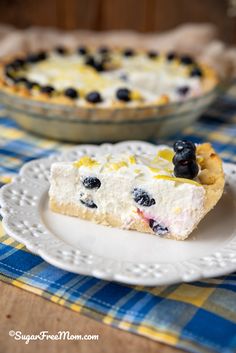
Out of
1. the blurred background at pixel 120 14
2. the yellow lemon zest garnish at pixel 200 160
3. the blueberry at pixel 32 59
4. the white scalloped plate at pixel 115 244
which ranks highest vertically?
the blurred background at pixel 120 14

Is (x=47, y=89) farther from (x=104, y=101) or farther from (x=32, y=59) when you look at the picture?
(x=32, y=59)

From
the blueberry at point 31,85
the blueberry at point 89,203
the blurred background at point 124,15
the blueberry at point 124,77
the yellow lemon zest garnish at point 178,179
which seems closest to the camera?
the yellow lemon zest garnish at point 178,179

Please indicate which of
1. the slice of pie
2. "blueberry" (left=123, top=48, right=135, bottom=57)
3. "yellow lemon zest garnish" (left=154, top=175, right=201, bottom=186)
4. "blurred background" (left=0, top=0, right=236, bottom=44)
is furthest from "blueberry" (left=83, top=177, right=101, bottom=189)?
"blurred background" (left=0, top=0, right=236, bottom=44)

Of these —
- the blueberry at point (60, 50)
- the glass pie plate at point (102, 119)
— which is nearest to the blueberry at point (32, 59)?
the blueberry at point (60, 50)

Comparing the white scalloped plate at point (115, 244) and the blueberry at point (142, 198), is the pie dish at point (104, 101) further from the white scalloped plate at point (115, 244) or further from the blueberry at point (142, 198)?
the blueberry at point (142, 198)

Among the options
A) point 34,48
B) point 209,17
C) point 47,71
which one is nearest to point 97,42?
point 34,48

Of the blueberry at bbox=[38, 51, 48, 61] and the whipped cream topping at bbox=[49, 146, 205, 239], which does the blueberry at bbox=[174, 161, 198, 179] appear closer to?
the whipped cream topping at bbox=[49, 146, 205, 239]

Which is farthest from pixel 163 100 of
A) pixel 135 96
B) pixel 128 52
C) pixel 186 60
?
pixel 128 52
